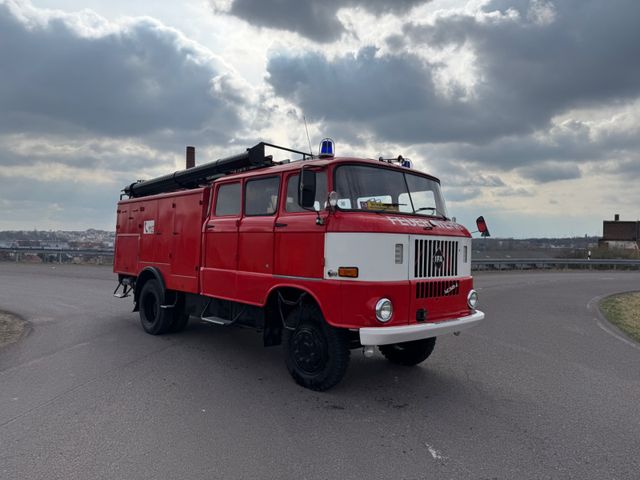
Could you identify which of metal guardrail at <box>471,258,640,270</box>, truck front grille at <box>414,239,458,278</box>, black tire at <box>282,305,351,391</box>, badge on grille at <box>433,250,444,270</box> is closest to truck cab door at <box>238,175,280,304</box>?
black tire at <box>282,305,351,391</box>

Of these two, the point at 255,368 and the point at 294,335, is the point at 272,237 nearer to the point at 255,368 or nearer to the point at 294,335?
the point at 294,335

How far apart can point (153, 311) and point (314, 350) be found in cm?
407

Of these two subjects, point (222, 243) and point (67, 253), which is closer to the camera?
point (222, 243)

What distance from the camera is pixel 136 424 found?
167 inches

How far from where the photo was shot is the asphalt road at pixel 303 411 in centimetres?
356

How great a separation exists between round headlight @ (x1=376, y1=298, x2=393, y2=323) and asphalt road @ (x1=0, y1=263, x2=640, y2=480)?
91 cm

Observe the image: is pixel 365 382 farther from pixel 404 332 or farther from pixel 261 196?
pixel 261 196

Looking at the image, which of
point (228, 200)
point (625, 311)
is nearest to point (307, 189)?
point (228, 200)

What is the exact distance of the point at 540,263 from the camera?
26531 mm

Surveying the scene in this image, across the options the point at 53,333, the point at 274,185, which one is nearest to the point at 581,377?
the point at 274,185

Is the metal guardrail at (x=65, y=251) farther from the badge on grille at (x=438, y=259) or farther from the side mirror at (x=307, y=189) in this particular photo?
the badge on grille at (x=438, y=259)

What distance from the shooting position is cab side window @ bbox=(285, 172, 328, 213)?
17.2ft

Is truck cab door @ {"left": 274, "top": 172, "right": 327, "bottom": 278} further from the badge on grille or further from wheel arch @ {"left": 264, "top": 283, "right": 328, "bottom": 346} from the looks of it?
the badge on grille

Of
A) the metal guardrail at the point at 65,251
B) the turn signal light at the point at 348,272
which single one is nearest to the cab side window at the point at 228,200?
the turn signal light at the point at 348,272
